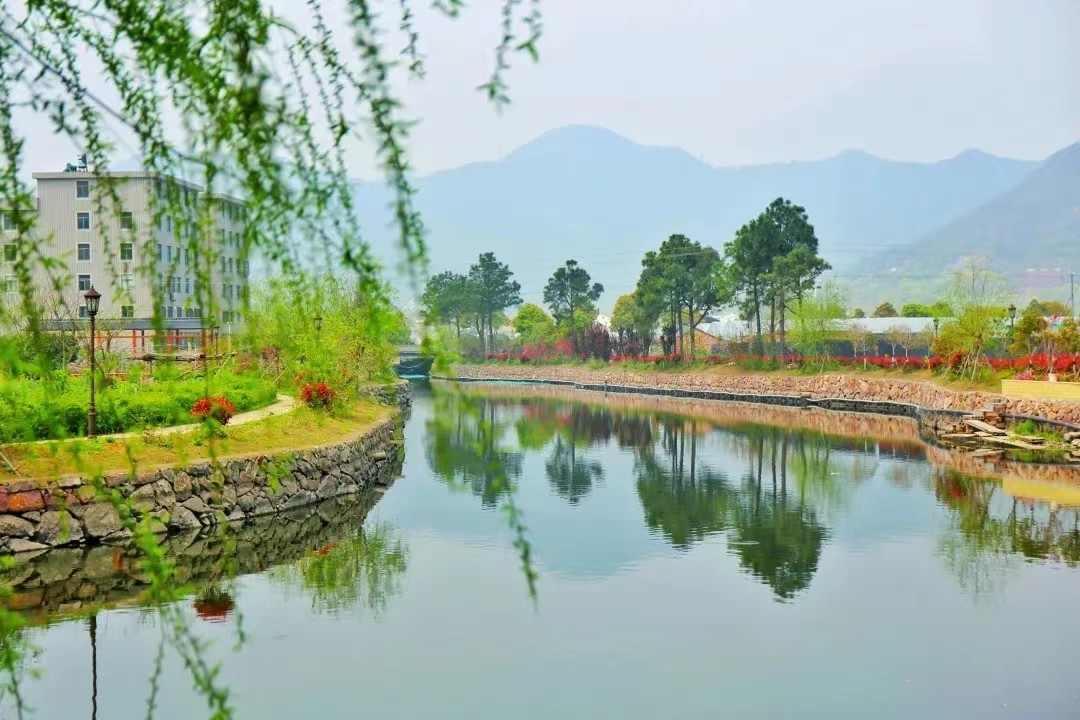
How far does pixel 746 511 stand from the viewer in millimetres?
21391

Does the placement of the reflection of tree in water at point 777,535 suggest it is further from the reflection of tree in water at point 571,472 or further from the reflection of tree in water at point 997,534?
the reflection of tree in water at point 571,472

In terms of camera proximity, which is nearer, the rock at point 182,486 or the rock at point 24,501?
the rock at point 24,501

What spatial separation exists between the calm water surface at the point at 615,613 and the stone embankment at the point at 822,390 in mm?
10183

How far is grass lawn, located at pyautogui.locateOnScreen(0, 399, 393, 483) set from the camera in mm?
15172

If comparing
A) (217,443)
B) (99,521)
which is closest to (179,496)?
(99,521)

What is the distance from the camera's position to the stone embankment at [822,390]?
3164cm

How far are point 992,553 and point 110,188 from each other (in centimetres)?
1615

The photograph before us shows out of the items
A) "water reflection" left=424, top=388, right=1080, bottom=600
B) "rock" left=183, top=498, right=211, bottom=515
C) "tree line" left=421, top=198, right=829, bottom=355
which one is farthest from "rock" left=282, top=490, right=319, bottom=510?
"tree line" left=421, top=198, right=829, bottom=355

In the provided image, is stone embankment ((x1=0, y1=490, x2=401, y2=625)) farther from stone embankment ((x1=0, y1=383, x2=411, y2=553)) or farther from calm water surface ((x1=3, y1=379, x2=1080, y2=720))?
stone embankment ((x1=0, y1=383, x2=411, y2=553))

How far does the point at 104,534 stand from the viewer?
15.8 metres

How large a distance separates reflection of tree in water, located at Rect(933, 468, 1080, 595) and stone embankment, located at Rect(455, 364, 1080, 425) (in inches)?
342

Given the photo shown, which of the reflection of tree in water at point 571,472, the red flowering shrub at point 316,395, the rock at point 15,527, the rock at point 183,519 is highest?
the red flowering shrub at point 316,395

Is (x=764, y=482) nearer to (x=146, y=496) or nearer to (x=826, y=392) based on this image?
(x=146, y=496)

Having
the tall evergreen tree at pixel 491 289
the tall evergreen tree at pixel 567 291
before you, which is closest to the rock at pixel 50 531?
the tall evergreen tree at pixel 567 291
